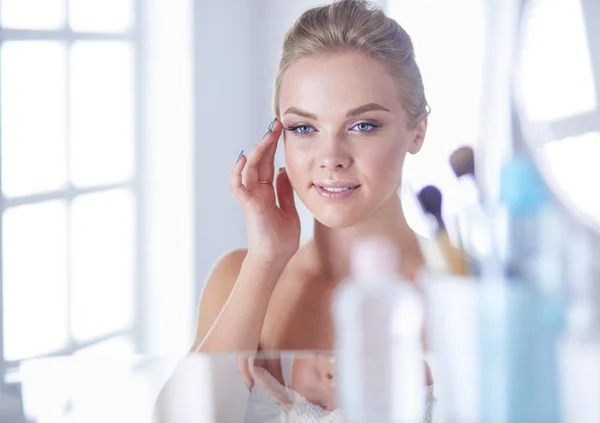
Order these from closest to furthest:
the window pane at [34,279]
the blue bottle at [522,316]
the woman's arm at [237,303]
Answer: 1. the blue bottle at [522,316]
2. the woman's arm at [237,303]
3. the window pane at [34,279]

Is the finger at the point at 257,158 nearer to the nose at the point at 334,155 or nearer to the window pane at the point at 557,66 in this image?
the nose at the point at 334,155

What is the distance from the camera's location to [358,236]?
73 cm

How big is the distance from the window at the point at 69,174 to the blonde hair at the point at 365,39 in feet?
0.62

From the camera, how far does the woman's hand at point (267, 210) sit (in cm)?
73

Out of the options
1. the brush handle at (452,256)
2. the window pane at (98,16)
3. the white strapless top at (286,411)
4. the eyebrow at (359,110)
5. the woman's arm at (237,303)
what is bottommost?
the white strapless top at (286,411)

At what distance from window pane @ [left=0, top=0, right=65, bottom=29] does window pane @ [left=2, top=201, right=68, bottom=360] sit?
0.17m

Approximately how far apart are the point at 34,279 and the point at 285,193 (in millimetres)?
281

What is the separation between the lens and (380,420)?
2.14 feet

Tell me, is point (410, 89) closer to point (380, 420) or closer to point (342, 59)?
point (342, 59)

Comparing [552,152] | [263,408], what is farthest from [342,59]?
[263,408]

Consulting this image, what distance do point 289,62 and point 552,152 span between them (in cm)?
23

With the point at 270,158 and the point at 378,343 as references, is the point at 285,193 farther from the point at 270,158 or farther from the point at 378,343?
the point at 378,343

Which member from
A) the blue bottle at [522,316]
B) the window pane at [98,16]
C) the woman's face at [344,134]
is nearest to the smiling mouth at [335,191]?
the woman's face at [344,134]

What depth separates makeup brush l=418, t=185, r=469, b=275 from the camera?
2.31 feet
